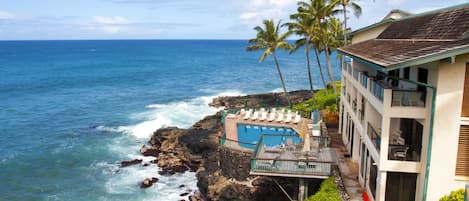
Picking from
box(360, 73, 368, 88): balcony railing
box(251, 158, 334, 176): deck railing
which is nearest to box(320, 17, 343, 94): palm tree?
box(360, 73, 368, 88): balcony railing

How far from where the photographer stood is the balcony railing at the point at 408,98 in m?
13.3

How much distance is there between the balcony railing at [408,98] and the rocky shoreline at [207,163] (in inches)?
351

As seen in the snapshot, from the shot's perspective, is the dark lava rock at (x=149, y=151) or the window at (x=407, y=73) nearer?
the window at (x=407, y=73)

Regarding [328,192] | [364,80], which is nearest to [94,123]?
[364,80]

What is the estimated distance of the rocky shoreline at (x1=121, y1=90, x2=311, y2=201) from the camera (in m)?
23.5

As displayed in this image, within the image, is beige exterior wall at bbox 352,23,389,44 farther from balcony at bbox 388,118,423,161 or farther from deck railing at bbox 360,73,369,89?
balcony at bbox 388,118,423,161

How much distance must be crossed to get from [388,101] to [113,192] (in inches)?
921

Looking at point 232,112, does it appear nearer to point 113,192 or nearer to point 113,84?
point 113,192

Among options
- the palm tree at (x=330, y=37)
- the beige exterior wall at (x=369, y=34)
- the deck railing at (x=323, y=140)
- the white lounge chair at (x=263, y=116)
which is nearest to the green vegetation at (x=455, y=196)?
the deck railing at (x=323, y=140)

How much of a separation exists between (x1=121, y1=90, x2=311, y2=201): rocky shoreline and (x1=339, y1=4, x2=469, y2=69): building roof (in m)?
9.30

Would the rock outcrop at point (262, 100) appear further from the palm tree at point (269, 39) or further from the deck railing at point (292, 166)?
the deck railing at point (292, 166)

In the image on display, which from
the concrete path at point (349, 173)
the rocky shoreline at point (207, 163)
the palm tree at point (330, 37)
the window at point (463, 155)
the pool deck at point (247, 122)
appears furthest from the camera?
the palm tree at point (330, 37)

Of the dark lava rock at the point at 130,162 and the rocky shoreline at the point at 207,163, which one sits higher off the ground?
the rocky shoreline at the point at 207,163

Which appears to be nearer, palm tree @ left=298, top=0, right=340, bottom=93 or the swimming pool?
the swimming pool
